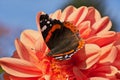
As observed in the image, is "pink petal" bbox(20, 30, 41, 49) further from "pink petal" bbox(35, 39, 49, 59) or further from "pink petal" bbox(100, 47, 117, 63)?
"pink petal" bbox(100, 47, 117, 63)

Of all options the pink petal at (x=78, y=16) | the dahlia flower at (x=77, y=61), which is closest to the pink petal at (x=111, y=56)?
the dahlia flower at (x=77, y=61)

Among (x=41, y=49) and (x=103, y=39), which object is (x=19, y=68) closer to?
(x=41, y=49)

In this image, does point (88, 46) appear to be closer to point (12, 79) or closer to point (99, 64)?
point (99, 64)

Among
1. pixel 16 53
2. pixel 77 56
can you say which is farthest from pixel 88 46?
pixel 16 53

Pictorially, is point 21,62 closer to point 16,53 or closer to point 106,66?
point 16,53

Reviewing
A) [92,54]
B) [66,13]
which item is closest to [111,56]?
[92,54]

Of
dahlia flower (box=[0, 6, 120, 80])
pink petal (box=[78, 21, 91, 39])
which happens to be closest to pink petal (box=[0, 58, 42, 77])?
dahlia flower (box=[0, 6, 120, 80])

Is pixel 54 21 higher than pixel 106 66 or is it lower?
higher
